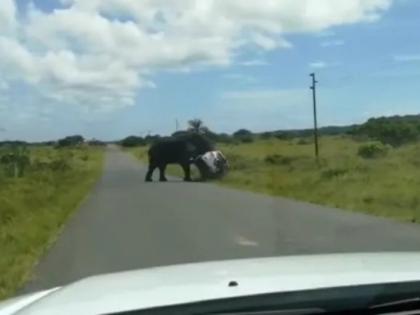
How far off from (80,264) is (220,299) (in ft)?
36.6

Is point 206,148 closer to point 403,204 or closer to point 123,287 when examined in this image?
point 403,204

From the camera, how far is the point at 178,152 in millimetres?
48719

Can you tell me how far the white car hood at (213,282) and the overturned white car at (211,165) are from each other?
144ft

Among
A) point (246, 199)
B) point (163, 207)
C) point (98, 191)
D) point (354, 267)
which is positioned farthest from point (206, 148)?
point (354, 267)

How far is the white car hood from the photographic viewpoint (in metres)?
3.06

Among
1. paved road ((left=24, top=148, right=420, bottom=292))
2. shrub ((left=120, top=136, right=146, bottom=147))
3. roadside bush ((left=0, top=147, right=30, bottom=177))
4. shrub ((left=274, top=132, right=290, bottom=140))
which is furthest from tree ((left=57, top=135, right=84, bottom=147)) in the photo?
paved road ((left=24, top=148, right=420, bottom=292))

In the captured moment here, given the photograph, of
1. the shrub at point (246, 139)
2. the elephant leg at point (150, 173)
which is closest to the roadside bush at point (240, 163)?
the elephant leg at point (150, 173)

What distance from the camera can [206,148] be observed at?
160ft

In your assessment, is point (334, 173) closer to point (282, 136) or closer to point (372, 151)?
point (372, 151)

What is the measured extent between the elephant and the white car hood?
43647mm

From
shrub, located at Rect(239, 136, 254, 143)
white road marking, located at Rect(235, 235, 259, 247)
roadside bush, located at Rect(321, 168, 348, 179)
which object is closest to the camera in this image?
white road marking, located at Rect(235, 235, 259, 247)

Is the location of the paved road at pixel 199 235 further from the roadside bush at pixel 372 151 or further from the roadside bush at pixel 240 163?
the roadside bush at pixel 372 151

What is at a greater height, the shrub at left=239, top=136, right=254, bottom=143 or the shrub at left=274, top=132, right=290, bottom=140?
the shrub at left=274, top=132, right=290, bottom=140

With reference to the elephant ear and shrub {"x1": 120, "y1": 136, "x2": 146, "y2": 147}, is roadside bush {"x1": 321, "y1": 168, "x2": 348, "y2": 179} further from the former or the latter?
shrub {"x1": 120, "y1": 136, "x2": 146, "y2": 147}
